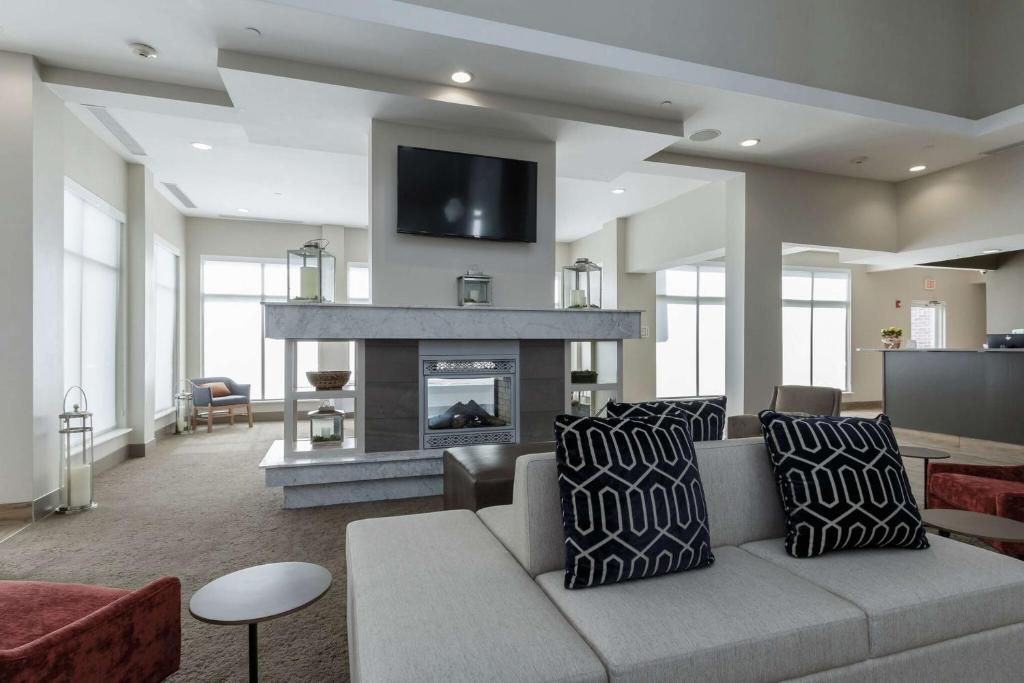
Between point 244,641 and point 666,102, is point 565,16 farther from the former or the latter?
point 244,641

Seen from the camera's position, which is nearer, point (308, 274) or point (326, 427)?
point (308, 274)

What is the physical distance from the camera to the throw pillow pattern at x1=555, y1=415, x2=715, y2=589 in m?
1.55

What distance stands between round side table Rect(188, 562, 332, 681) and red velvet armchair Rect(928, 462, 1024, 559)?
117 inches

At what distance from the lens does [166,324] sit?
7141 mm

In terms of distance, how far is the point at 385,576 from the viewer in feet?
5.21

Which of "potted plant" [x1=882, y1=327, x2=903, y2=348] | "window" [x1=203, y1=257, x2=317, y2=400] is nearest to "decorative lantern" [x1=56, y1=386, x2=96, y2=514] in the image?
"window" [x1=203, y1=257, x2=317, y2=400]

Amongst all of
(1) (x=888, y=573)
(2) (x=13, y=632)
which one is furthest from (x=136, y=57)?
(1) (x=888, y=573)

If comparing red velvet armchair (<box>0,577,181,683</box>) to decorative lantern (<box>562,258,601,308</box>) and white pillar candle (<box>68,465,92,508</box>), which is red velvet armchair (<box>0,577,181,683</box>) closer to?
white pillar candle (<box>68,465,92,508</box>)

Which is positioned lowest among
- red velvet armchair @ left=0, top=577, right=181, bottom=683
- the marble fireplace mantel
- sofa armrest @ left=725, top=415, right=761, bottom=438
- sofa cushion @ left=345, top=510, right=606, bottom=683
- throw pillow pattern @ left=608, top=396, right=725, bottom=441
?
red velvet armchair @ left=0, top=577, right=181, bottom=683

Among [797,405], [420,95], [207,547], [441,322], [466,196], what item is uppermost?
[420,95]

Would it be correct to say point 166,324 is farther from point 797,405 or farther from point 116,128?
point 797,405

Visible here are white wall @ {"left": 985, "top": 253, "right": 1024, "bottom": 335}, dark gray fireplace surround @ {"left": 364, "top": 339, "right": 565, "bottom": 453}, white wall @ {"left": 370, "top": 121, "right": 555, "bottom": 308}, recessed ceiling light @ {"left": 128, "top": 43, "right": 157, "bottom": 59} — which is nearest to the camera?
recessed ceiling light @ {"left": 128, "top": 43, "right": 157, "bottom": 59}

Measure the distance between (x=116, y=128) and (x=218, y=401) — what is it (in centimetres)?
364

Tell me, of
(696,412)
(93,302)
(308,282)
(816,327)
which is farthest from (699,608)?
(816,327)
